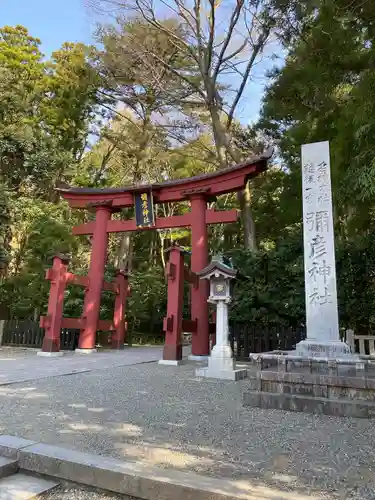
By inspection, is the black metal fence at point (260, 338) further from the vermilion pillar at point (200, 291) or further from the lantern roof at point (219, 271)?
the lantern roof at point (219, 271)

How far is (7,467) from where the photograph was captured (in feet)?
8.78

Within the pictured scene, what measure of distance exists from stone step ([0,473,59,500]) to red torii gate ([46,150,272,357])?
6.94m

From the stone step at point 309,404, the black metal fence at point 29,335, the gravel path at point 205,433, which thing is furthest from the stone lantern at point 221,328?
the black metal fence at point 29,335

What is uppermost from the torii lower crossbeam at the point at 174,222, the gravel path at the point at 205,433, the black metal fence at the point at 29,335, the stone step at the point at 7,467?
the torii lower crossbeam at the point at 174,222

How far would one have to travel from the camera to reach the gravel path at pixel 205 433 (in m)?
2.53

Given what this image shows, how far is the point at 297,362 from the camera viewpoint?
5.12 m

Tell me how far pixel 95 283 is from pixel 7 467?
874 centimetres

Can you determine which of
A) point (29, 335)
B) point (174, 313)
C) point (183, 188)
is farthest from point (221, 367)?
point (29, 335)

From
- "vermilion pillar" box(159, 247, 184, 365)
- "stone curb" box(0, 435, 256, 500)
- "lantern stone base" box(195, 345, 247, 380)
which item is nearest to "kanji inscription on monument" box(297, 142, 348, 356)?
"lantern stone base" box(195, 345, 247, 380)

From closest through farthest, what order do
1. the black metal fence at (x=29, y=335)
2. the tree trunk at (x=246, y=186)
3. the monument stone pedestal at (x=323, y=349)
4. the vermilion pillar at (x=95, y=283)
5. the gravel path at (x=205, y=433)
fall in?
1. the gravel path at (x=205, y=433)
2. the monument stone pedestal at (x=323, y=349)
3. the vermilion pillar at (x=95, y=283)
4. the black metal fence at (x=29, y=335)
5. the tree trunk at (x=246, y=186)

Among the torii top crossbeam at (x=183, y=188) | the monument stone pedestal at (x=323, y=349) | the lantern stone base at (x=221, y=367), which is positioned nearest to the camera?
the monument stone pedestal at (x=323, y=349)

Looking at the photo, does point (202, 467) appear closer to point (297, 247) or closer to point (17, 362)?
point (17, 362)

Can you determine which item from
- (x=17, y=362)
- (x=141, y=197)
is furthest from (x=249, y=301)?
(x=17, y=362)

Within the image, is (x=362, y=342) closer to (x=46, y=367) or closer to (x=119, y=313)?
(x=46, y=367)
